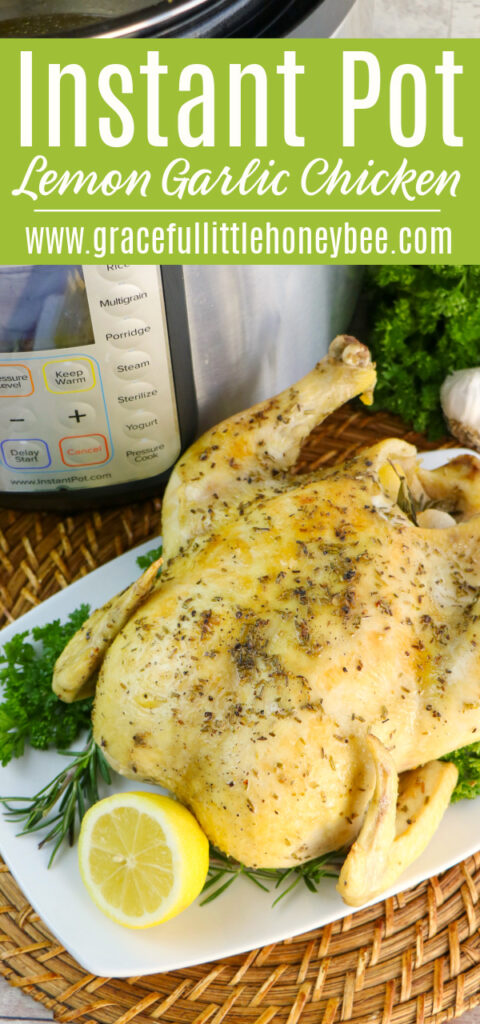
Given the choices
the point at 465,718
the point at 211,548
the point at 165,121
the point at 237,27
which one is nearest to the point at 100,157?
the point at 165,121

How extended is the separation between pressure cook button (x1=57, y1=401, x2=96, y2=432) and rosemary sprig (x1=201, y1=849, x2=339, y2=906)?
781 mm

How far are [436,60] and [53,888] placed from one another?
148cm

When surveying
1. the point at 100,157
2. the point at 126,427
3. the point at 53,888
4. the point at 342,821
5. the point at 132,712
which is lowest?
the point at 53,888

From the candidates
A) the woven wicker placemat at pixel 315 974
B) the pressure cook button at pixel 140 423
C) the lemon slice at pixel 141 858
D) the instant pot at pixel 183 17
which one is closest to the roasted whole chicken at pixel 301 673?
the lemon slice at pixel 141 858

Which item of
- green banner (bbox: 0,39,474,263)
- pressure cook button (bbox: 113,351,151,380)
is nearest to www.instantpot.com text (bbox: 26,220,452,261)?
green banner (bbox: 0,39,474,263)

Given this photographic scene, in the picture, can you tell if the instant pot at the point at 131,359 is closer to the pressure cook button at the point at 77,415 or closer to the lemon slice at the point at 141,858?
the pressure cook button at the point at 77,415

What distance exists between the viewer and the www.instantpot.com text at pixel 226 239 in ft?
5.24

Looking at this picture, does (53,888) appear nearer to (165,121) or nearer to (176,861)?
(176,861)

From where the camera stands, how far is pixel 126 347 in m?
1.72

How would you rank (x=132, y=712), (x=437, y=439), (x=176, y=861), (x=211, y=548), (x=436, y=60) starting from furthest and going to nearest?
(x=437, y=439), (x=436, y=60), (x=211, y=548), (x=132, y=712), (x=176, y=861)

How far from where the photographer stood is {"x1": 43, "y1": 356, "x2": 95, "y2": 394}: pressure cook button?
67.8 inches

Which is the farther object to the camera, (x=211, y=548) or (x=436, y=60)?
(x=436, y=60)

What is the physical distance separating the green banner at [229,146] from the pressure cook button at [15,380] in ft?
0.64

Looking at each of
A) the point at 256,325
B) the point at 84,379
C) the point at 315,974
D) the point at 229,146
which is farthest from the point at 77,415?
the point at 315,974
